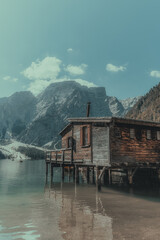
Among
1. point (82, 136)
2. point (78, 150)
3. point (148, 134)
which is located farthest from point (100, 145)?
point (148, 134)

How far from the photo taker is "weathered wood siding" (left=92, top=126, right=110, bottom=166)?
1850cm

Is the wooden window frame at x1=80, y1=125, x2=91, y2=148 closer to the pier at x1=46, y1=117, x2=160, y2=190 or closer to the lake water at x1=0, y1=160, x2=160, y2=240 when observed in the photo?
the pier at x1=46, y1=117, x2=160, y2=190

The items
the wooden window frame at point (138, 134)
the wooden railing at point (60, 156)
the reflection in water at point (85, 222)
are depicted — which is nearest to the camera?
the reflection in water at point (85, 222)

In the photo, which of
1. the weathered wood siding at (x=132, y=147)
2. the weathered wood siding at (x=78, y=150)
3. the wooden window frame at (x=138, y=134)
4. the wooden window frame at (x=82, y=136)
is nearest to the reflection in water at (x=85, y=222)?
the weathered wood siding at (x=132, y=147)

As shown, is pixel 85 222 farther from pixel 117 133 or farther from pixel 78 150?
pixel 78 150

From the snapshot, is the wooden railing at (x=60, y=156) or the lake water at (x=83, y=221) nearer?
the lake water at (x=83, y=221)

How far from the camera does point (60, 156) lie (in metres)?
27.3

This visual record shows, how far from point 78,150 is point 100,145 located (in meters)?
3.80

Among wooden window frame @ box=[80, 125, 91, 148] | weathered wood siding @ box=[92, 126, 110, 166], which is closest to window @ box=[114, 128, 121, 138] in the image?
weathered wood siding @ box=[92, 126, 110, 166]

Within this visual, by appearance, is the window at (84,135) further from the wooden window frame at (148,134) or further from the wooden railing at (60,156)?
the wooden window frame at (148,134)

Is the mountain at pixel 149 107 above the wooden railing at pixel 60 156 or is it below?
above

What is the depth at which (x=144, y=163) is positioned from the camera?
19.2 metres

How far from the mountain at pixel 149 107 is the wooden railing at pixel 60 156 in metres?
47.9

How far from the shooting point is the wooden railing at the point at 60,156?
79.2ft
